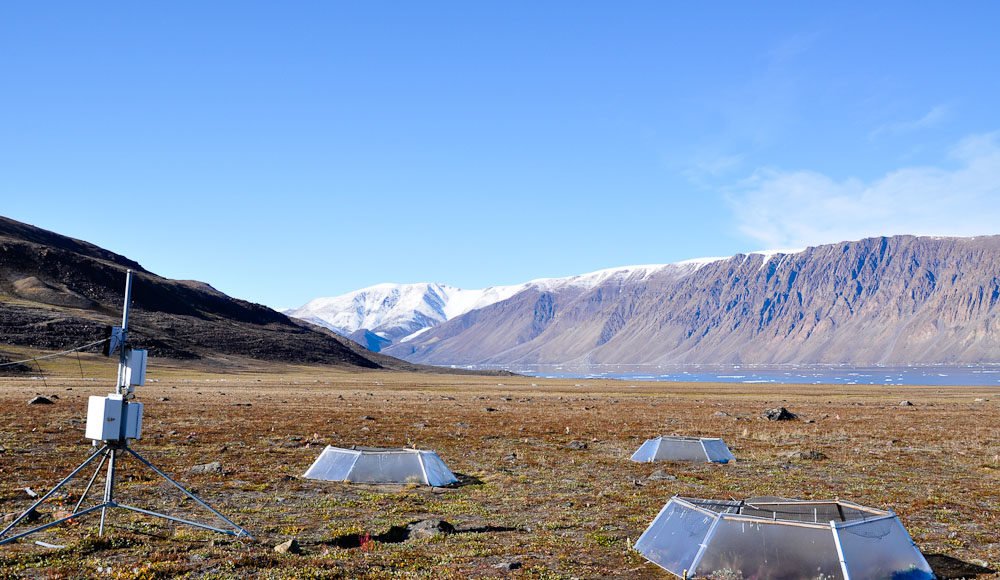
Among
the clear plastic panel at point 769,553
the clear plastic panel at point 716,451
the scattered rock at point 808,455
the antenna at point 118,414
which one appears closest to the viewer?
the clear plastic panel at point 769,553

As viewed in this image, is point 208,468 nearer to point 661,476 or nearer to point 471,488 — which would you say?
point 471,488

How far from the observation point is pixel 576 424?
2312 inches

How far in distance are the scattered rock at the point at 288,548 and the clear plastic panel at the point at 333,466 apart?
34.6ft

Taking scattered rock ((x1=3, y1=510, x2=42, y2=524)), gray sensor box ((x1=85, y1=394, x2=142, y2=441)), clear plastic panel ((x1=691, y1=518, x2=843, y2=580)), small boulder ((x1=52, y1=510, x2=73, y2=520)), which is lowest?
scattered rock ((x1=3, y1=510, x2=42, y2=524))

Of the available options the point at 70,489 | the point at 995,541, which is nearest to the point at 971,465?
the point at 995,541

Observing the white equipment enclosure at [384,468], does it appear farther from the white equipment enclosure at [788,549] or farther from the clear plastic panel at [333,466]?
the white equipment enclosure at [788,549]

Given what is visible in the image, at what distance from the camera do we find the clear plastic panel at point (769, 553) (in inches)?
586

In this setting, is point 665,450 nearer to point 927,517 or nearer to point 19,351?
point 927,517

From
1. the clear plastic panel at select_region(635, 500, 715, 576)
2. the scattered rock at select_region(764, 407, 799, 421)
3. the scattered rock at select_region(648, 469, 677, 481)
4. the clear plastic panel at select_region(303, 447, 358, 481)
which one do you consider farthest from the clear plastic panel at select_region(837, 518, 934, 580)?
the scattered rock at select_region(764, 407, 799, 421)

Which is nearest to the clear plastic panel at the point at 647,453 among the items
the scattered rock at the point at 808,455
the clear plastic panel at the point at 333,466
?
the scattered rock at the point at 808,455

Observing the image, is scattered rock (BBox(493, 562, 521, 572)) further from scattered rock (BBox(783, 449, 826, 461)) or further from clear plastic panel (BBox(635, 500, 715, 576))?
scattered rock (BBox(783, 449, 826, 461))

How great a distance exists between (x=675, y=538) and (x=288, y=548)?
27.7 feet

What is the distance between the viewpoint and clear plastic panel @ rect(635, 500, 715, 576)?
53.1 feet

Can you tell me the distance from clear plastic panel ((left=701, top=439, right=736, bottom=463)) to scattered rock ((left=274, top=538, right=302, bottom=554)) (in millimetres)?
23460
